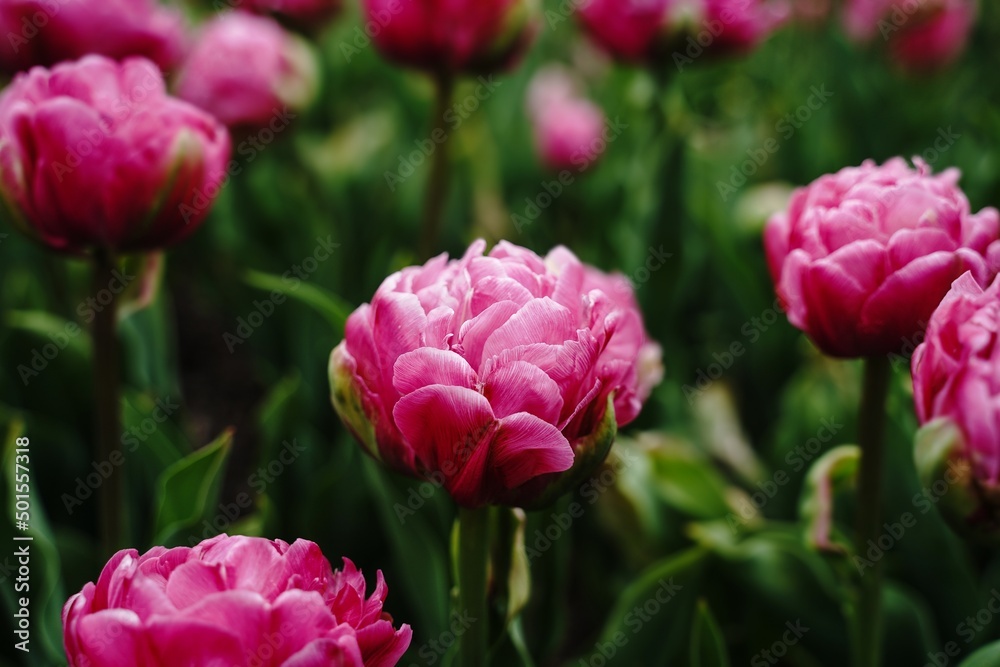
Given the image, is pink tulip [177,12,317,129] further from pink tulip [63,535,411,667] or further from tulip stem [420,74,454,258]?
pink tulip [63,535,411,667]

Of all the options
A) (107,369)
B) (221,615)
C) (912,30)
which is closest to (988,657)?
(221,615)

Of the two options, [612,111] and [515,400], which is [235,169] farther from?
[515,400]

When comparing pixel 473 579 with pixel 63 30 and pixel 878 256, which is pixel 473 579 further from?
pixel 63 30

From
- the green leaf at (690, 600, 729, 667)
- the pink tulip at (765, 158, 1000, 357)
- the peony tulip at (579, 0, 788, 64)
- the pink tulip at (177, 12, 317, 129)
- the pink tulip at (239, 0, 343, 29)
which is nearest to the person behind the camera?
the pink tulip at (765, 158, 1000, 357)

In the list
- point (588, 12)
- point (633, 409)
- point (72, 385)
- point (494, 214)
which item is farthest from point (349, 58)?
point (633, 409)

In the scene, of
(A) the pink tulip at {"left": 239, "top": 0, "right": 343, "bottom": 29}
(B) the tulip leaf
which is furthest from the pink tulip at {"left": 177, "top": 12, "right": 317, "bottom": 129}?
(B) the tulip leaf

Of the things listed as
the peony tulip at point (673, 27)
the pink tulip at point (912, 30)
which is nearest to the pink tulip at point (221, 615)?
the peony tulip at point (673, 27)
